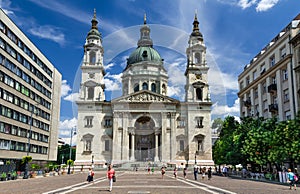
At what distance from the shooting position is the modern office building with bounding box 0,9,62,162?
53.2 m

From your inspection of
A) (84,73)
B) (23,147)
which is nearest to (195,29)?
(84,73)

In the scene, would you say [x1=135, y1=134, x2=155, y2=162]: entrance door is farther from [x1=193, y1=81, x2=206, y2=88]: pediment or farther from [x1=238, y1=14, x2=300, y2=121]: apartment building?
[x1=238, y1=14, x2=300, y2=121]: apartment building

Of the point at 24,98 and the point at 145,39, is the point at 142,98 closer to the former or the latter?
the point at 24,98

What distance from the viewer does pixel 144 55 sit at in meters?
89.8

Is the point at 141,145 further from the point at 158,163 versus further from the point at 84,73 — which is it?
the point at 84,73

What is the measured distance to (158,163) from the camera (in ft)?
226

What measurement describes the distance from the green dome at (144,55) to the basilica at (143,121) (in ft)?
49.0

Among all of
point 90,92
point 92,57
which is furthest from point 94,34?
point 90,92

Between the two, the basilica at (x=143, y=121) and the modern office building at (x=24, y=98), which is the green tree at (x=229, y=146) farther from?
the modern office building at (x=24, y=98)

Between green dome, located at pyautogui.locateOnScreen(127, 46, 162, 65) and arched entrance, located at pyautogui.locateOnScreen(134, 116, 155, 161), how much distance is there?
20857 mm

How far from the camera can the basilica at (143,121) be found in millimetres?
72125

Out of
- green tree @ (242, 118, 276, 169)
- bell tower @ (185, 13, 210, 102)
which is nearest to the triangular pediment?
bell tower @ (185, 13, 210, 102)

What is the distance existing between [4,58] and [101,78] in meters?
26.4

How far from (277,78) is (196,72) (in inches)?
1215
